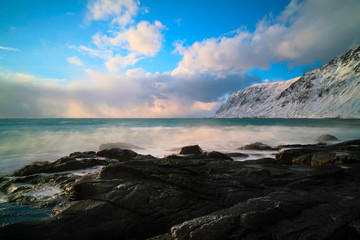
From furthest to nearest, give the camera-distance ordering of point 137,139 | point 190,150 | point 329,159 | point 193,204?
1. point 137,139
2. point 190,150
3. point 329,159
4. point 193,204

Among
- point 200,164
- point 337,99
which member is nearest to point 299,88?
point 337,99

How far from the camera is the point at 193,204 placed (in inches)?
170

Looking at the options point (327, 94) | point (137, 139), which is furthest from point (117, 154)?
point (327, 94)

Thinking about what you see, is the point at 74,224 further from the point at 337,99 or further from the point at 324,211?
the point at 337,99

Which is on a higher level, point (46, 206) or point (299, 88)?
point (299, 88)

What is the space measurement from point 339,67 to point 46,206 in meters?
187

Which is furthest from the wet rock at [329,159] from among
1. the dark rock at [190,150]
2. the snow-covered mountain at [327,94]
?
the snow-covered mountain at [327,94]

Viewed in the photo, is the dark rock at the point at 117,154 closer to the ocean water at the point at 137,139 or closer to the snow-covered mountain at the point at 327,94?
the ocean water at the point at 137,139

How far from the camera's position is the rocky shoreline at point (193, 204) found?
10.2 ft

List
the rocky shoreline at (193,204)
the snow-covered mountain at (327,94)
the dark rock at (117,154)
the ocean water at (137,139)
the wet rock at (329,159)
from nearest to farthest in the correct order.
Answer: the rocky shoreline at (193,204)
the wet rock at (329,159)
the dark rock at (117,154)
the ocean water at (137,139)
the snow-covered mountain at (327,94)

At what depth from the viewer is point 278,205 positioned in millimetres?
3600

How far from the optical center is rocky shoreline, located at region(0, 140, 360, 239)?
122 inches

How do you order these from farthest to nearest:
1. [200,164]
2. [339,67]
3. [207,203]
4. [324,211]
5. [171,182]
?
1. [339,67]
2. [200,164]
3. [171,182]
4. [207,203]
5. [324,211]

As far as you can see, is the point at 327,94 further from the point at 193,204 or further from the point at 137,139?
the point at 193,204
